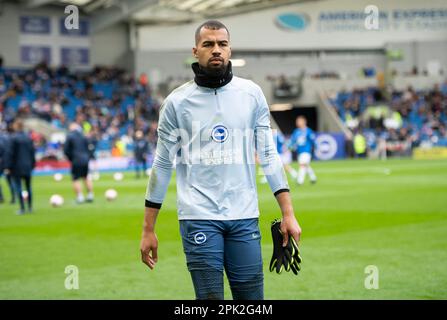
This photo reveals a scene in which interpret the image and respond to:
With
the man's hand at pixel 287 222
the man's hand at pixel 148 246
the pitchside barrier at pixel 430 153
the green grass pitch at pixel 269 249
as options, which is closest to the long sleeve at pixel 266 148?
the man's hand at pixel 287 222

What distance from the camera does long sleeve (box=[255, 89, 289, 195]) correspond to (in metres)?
5.82

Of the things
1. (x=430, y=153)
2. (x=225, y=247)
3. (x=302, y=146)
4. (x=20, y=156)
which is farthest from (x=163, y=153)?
(x=430, y=153)

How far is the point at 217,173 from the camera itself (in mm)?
5703

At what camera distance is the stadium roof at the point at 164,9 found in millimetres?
58906

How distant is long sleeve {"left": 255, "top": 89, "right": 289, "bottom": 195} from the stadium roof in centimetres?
5233

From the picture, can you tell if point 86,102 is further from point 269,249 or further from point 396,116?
point 269,249

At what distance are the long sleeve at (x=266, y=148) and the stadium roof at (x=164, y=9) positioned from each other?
5233cm

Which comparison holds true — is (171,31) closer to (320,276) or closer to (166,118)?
(320,276)

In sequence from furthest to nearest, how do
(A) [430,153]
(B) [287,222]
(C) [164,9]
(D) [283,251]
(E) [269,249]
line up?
(C) [164,9]
(A) [430,153]
(E) [269,249]
(D) [283,251]
(B) [287,222]

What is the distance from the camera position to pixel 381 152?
180 feet

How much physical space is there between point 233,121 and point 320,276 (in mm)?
5787

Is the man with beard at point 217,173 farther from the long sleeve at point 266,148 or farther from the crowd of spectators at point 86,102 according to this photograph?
the crowd of spectators at point 86,102

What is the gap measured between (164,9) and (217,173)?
5971 cm

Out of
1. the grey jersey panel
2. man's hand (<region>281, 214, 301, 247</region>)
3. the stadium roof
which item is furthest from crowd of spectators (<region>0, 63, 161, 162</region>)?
man's hand (<region>281, 214, 301, 247</region>)
